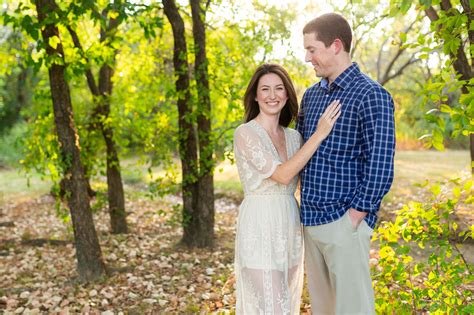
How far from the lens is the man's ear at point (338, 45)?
9.65 feet

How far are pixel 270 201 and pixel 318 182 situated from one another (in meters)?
0.35

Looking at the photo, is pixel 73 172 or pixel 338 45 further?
pixel 73 172

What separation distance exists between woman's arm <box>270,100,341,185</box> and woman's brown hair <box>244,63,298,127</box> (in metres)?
0.45

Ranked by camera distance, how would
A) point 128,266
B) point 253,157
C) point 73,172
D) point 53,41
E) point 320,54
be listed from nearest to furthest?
point 320,54 < point 253,157 < point 53,41 < point 73,172 < point 128,266

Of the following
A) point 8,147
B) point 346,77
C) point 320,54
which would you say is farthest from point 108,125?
point 8,147

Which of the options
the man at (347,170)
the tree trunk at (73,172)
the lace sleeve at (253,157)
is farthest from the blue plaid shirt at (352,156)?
the tree trunk at (73,172)

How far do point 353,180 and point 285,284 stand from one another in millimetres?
782

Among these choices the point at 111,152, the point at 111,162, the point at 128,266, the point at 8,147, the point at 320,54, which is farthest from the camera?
the point at 8,147

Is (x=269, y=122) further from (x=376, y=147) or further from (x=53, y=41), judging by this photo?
(x=53, y=41)

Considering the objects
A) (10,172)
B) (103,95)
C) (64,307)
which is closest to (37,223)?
(103,95)

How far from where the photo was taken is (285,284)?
3.08m

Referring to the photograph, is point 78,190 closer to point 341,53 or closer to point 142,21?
point 142,21

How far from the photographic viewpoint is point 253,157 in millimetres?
3111

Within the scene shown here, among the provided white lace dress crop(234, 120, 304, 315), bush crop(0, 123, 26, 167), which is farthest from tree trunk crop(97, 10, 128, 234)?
bush crop(0, 123, 26, 167)
